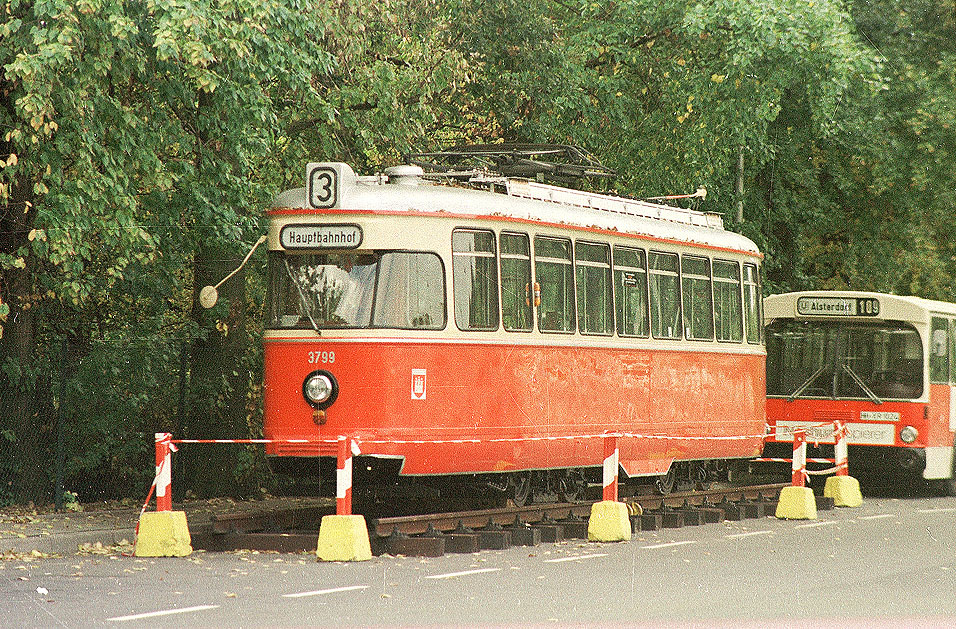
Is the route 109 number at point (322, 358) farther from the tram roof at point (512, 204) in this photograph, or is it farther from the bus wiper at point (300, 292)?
the tram roof at point (512, 204)

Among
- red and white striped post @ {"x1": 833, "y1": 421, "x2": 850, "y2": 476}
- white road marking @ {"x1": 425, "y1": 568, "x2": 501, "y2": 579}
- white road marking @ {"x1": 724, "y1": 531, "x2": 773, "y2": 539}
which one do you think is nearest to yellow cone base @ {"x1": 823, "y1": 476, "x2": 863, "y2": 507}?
red and white striped post @ {"x1": 833, "y1": 421, "x2": 850, "y2": 476}

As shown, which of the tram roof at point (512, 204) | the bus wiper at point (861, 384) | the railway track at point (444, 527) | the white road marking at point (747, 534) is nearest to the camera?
the railway track at point (444, 527)

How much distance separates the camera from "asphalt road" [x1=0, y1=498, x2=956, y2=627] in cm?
1088

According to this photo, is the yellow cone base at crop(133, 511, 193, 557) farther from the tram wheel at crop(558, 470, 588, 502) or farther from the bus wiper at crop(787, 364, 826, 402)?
the bus wiper at crop(787, 364, 826, 402)

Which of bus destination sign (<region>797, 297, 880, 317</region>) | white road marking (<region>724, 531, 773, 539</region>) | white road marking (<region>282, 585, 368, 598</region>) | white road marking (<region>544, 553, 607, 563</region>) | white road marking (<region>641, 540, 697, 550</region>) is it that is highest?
bus destination sign (<region>797, 297, 880, 317</region>)

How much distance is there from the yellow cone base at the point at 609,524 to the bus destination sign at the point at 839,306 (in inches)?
389

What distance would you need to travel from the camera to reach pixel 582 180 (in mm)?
25938

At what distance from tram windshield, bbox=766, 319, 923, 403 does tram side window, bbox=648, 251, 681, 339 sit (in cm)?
555

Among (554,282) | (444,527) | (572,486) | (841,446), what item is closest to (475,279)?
(554,282)

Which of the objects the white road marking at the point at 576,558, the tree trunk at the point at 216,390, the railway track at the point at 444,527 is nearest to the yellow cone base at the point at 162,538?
the railway track at the point at 444,527

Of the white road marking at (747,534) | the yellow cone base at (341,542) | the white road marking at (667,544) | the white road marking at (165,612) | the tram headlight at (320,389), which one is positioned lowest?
the white road marking at (165,612)

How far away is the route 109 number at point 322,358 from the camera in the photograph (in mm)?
16094

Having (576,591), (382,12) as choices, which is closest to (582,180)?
(382,12)

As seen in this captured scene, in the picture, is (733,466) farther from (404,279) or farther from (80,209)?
(80,209)
